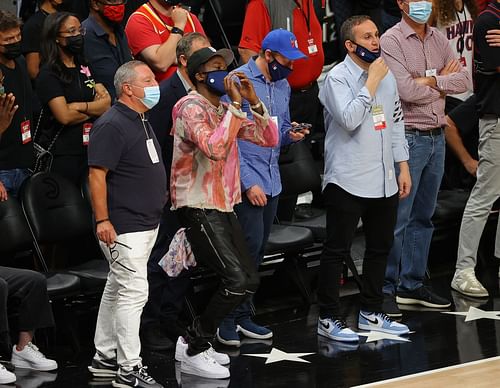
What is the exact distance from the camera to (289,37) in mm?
6605

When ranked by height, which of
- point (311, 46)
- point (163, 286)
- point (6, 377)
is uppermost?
point (311, 46)

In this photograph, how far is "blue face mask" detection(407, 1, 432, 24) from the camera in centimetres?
739

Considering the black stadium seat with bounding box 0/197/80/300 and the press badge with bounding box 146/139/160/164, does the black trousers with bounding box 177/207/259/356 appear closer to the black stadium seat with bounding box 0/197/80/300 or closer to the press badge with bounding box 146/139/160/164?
the press badge with bounding box 146/139/160/164

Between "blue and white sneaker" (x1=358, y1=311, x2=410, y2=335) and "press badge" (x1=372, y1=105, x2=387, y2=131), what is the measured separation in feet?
3.74

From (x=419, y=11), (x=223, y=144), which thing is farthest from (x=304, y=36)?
(x=223, y=144)

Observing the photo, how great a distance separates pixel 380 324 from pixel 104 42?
247 centimetres

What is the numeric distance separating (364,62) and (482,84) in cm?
138

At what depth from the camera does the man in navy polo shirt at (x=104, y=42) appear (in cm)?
755

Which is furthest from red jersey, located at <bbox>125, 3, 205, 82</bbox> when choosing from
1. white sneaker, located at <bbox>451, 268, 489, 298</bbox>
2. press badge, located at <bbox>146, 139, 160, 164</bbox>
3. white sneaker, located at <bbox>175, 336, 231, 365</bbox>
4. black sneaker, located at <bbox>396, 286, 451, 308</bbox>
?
white sneaker, located at <bbox>451, 268, 489, 298</bbox>

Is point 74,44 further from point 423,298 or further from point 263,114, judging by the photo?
point 423,298

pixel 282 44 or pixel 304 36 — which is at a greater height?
pixel 282 44

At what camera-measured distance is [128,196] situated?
6.07 m

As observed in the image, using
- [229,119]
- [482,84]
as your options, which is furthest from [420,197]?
[229,119]

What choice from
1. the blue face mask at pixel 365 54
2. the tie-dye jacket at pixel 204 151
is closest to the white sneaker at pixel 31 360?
the tie-dye jacket at pixel 204 151
